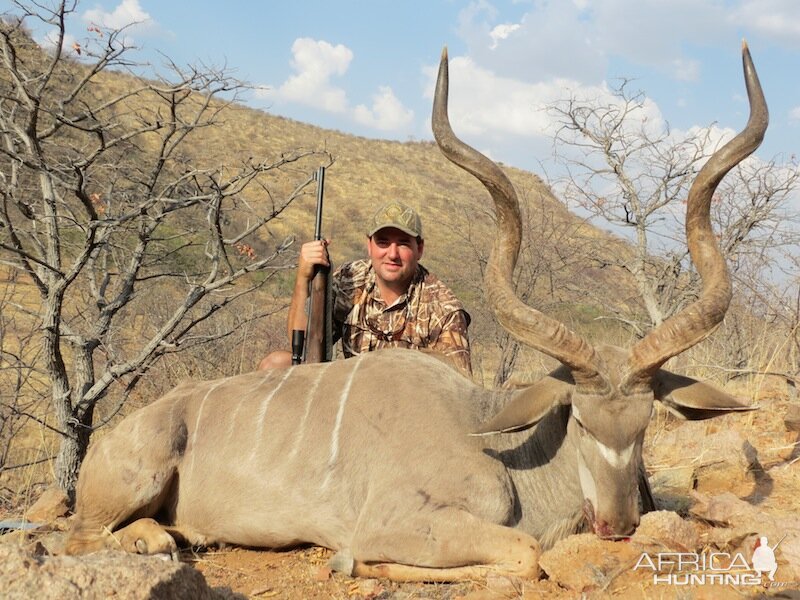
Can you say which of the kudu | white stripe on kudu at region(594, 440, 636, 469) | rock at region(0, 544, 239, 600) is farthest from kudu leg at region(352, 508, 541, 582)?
rock at region(0, 544, 239, 600)

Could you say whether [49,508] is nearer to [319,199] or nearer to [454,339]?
[319,199]

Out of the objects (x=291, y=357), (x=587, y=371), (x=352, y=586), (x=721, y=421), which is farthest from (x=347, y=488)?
(x=721, y=421)

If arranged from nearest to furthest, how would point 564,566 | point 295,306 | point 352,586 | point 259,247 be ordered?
point 564,566
point 352,586
point 295,306
point 259,247

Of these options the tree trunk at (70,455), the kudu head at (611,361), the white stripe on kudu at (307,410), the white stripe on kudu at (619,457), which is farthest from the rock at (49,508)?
the white stripe on kudu at (619,457)

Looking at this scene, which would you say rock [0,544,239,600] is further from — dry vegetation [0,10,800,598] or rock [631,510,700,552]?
rock [631,510,700,552]

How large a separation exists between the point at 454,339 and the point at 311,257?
3.73 feet

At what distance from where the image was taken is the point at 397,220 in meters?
5.33

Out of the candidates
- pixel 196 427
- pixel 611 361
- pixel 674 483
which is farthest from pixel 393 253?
pixel 674 483

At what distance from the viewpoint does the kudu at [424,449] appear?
10.9 feet

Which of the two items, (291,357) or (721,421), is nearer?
(291,357)

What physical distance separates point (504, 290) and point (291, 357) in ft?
7.37

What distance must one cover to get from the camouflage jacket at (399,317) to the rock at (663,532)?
215 cm

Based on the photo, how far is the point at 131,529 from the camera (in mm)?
3875

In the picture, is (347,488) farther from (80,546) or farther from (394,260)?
(394,260)
